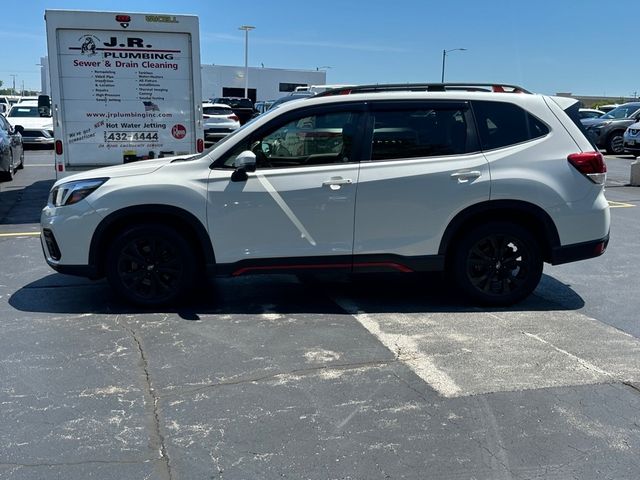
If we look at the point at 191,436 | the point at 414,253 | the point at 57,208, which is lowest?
the point at 191,436

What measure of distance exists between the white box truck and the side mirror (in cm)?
488

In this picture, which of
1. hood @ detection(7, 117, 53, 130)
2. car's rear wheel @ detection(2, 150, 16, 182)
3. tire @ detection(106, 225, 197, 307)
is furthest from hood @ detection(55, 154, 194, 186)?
hood @ detection(7, 117, 53, 130)

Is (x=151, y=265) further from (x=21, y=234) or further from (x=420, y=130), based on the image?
(x=21, y=234)

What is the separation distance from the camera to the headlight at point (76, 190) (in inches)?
211

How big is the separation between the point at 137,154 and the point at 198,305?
4.83 meters

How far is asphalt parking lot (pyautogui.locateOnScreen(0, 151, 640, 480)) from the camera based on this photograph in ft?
10.6

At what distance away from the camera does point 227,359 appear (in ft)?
14.8

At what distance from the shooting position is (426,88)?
228 inches

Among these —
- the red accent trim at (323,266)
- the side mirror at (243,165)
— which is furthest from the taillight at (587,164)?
the side mirror at (243,165)

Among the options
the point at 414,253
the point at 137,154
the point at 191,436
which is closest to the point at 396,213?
the point at 414,253

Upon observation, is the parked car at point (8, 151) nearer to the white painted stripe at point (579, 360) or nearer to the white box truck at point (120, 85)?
the white box truck at point (120, 85)

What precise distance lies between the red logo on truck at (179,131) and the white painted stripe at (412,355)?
543 cm

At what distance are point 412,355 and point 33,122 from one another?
21.6 meters

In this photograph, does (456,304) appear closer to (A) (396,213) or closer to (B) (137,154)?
(A) (396,213)
